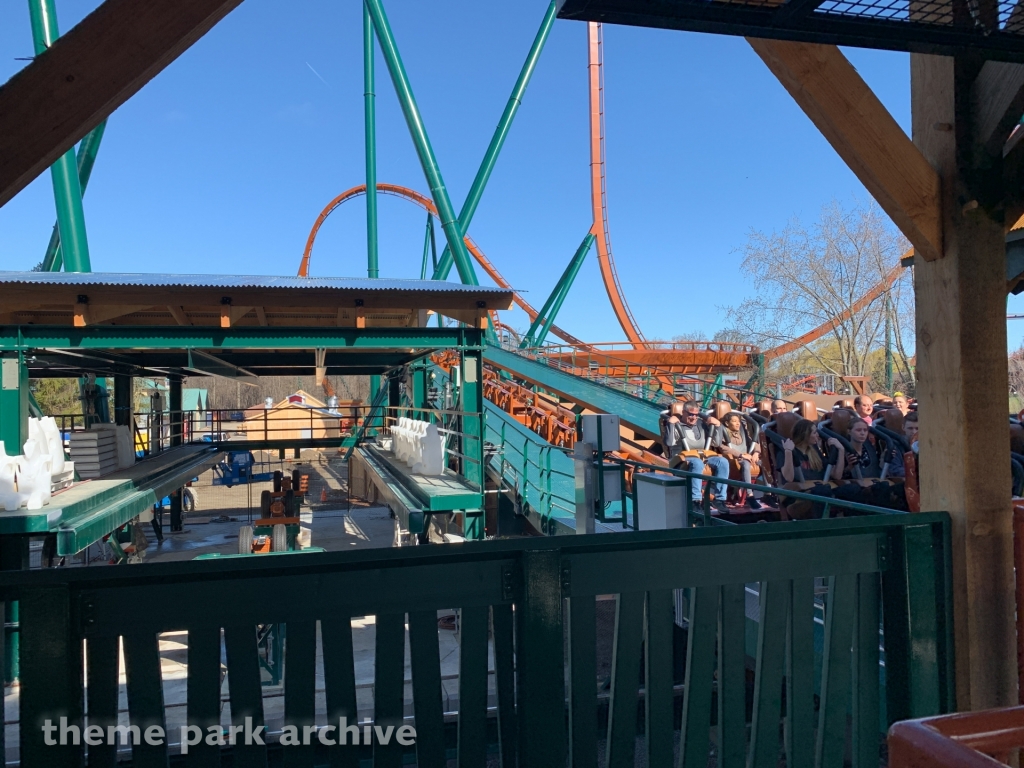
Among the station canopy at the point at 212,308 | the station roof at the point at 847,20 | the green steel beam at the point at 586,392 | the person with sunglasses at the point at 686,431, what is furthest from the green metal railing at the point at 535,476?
the station roof at the point at 847,20

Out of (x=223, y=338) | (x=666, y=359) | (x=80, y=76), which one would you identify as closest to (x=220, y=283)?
(x=223, y=338)

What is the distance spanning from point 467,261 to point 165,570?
45.1ft

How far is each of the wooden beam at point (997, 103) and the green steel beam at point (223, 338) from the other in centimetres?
703

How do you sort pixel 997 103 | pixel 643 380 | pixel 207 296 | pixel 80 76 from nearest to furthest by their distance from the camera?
pixel 80 76
pixel 997 103
pixel 207 296
pixel 643 380

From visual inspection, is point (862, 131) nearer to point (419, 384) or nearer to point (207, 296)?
point (207, 296)

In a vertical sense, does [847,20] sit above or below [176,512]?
above

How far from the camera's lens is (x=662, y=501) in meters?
5.54

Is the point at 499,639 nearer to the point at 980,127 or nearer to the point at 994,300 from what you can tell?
the point at 994,300

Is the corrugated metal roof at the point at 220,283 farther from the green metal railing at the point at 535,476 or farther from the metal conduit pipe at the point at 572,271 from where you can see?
the metal conduit pipe at the point at 572,271

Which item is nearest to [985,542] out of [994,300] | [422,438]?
[994,300]

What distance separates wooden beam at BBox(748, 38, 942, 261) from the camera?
240cm

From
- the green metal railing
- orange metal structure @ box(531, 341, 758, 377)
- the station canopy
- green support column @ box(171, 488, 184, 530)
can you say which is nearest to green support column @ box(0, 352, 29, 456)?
the station canopy

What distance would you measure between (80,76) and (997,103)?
2690 millimetres

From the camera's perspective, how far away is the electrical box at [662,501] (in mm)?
5465
